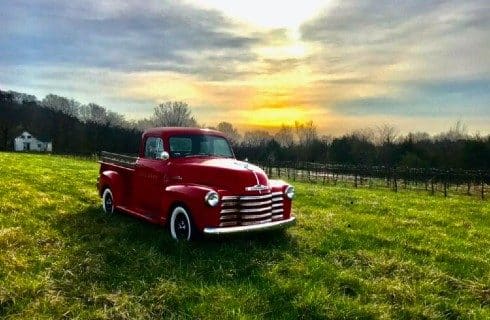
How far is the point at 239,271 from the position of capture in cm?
788

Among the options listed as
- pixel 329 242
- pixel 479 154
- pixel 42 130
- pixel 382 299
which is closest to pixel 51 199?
pixel 329 242

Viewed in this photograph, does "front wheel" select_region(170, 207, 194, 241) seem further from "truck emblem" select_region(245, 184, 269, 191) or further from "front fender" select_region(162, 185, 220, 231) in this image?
"truck emblem" select_region(245, 184, 269, 191)

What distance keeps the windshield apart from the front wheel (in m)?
1.54

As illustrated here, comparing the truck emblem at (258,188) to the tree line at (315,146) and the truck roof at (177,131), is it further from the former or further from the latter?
the tree line at (315,146)

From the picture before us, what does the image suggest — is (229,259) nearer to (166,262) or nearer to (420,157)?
(166,262)

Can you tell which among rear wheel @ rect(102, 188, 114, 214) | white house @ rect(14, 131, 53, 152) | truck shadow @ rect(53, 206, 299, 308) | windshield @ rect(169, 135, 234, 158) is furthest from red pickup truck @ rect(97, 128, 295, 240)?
white house @ rect(14, 131, 53, 152)

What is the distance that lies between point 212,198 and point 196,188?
466 mm

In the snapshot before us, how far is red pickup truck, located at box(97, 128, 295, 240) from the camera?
880cm

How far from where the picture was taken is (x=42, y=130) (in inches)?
5276

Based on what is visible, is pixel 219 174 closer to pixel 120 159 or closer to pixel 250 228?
pixel 250 228

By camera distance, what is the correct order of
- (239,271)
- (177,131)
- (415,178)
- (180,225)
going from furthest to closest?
(415,178)
(177,131)
(180,225)
(239,271)

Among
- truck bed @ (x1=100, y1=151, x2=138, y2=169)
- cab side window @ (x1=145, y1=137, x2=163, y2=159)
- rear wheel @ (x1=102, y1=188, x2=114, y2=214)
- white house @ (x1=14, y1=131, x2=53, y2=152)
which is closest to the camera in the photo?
cab side window @ (x1=145, y1=137, x2=163, y2=159)

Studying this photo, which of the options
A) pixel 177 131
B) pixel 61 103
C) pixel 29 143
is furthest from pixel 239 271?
pixel 61 103

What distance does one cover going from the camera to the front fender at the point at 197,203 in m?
8.64
